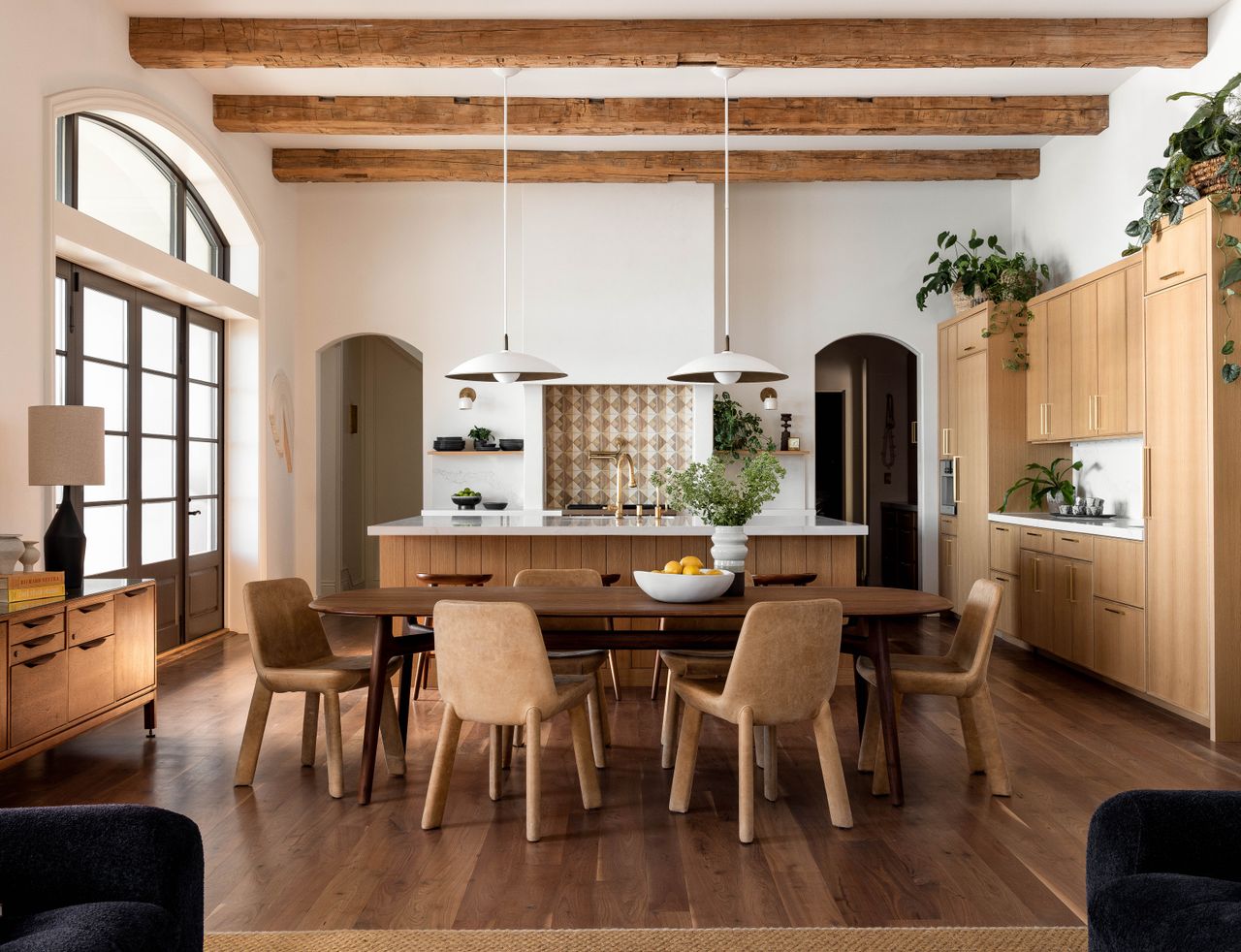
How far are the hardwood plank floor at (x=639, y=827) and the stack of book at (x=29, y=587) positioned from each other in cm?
72

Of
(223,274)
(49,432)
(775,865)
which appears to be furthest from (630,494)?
(775,865)

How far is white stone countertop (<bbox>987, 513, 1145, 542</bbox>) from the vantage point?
5.16 m

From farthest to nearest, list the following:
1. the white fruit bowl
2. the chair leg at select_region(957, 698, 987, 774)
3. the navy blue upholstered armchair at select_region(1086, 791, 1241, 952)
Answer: the chair leg at select_region(957, 698, 987, 774) < the white fruit bowl < the navy blue upholstered armchair at select_region(1086, 791, 1241, 952)

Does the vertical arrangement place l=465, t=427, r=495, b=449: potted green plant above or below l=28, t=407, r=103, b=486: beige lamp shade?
above

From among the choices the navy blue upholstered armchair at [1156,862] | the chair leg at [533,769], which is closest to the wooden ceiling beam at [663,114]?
the chair leg at [533,769]

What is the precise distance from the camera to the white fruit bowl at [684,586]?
3527 millimetres

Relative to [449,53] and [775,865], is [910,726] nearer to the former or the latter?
[775,865]

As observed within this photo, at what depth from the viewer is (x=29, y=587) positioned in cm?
374

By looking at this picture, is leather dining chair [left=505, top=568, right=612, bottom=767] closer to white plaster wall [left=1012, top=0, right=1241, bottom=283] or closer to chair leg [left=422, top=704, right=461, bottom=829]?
chair leg [left=422, top=704, right=461, bottom=829]

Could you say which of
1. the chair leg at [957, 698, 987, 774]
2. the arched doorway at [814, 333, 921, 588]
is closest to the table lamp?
the chair leg at [957, 698, 987, 774]

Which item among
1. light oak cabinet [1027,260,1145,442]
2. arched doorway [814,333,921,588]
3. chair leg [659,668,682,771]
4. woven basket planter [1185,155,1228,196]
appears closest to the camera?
chair leg [659,668,682,771]

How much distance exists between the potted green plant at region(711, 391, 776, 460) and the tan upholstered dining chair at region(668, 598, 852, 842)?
5.11 metres

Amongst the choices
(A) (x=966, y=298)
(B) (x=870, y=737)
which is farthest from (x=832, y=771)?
(A) (x=966, y=298)

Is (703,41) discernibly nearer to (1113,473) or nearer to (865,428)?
(1113,473)
